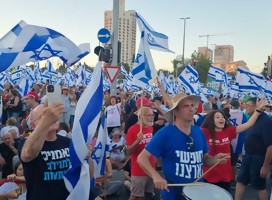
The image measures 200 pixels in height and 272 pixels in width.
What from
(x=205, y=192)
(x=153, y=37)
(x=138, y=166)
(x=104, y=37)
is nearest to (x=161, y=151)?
(x=205, y=192)

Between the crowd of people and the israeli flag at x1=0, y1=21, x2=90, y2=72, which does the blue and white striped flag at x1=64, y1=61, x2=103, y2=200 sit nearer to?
the crowd of people

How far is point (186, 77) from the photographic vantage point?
13.3 meters

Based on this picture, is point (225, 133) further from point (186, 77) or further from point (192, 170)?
point (186, 77)

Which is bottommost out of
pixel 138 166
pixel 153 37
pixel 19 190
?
pixel 138 166

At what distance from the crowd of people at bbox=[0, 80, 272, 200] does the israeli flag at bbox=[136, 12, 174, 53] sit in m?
1.64

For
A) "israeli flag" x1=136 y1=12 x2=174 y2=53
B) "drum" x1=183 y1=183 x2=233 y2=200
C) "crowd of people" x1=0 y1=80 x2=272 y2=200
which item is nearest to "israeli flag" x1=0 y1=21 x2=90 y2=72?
"crowd of people" x1=0 y1=80 x2=272 y2=200

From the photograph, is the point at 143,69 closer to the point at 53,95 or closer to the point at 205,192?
the point at 205,192

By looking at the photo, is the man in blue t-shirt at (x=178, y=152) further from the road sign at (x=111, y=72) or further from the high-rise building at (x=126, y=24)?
the high-rise building at (x=126, y=24)

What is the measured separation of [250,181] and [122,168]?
9.80 feet

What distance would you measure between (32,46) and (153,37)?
326 cm

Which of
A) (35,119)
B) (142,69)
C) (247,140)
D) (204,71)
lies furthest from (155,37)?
(204,71)

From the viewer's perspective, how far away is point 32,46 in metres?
6.13

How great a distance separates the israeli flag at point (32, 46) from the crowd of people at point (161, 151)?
87cm

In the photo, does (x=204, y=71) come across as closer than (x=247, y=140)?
No
